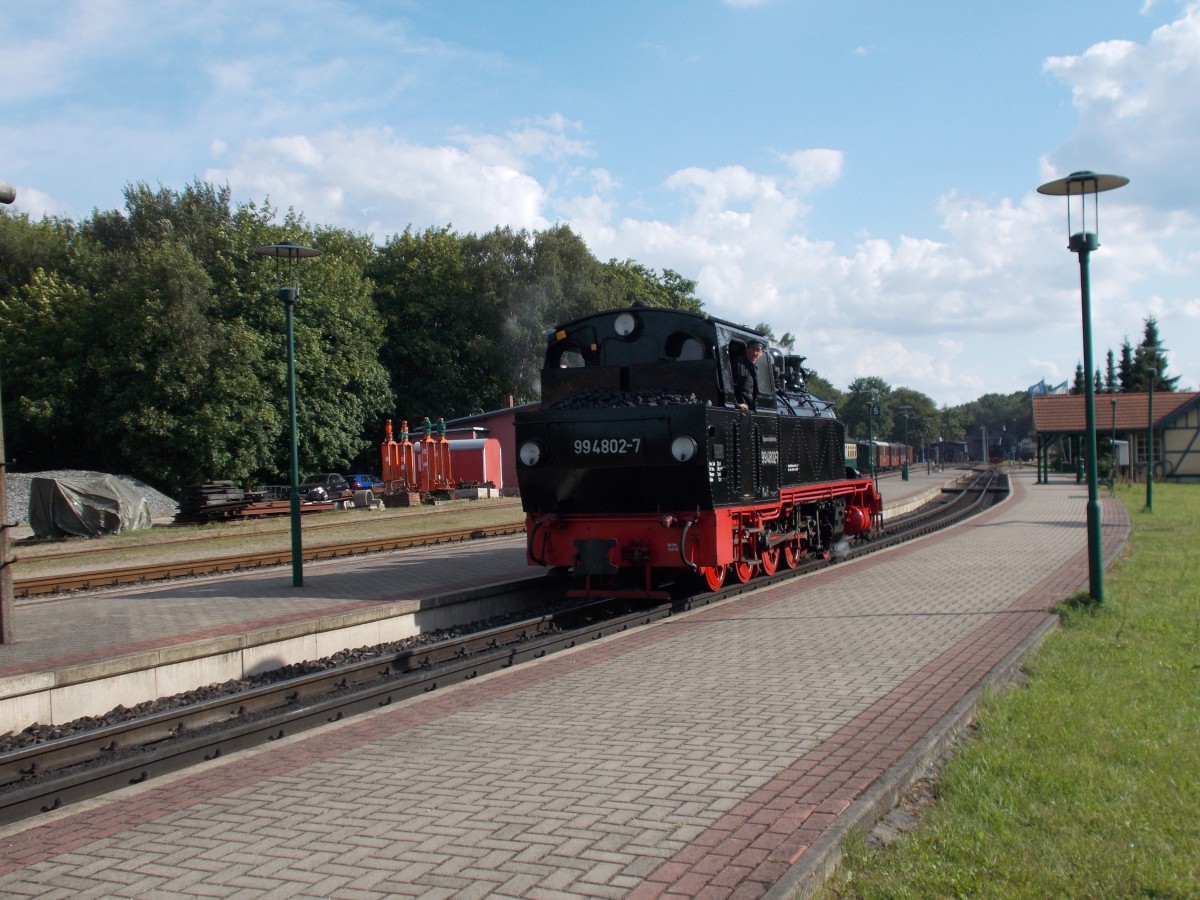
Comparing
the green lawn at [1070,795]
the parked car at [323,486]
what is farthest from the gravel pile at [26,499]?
the green lawn at [1070,795]

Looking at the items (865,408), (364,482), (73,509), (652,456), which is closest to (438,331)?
(364,482)

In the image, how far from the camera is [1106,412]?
48469 millimetres

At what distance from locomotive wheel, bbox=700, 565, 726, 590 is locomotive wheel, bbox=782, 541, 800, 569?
2459 millimetres

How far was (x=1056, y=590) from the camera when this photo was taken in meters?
11.4

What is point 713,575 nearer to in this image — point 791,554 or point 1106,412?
point 791,554

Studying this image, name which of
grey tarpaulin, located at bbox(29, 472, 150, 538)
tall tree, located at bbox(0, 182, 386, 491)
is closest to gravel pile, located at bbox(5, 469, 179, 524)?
tall tree, located at bbox(0, 182, 386, 491)

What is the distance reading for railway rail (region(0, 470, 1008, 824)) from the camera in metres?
5.60

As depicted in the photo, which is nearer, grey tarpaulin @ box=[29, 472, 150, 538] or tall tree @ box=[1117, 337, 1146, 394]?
grey tarpaulin @ box=[29, 472, 150, 538]

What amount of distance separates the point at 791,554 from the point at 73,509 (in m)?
20.1

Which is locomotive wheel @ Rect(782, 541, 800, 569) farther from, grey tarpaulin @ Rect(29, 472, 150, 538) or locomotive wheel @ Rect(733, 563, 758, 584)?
grey tarpaulin @ Rect(29, 472, 150, 538)

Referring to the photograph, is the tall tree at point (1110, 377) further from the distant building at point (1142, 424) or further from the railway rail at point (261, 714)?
the railway rail at point (261, 714)

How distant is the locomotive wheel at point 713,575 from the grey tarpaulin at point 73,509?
20.1 m

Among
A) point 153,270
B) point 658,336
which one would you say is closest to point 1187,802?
point 658,336

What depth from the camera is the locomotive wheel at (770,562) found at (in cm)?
1343
